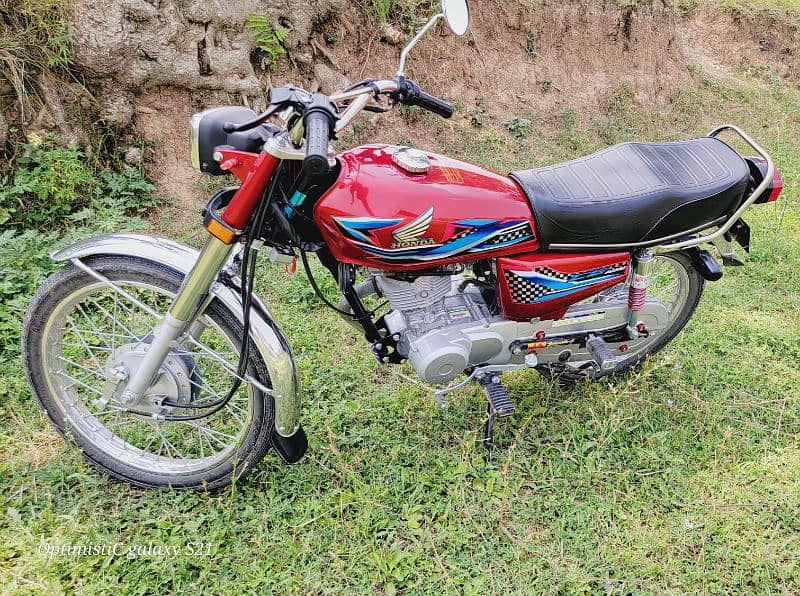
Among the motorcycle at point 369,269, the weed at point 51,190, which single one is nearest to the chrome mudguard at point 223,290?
the motorcycle at point 369,269

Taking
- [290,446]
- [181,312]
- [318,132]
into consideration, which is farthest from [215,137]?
[290,446]

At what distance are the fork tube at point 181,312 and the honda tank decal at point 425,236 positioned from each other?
44cm

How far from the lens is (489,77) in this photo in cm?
612

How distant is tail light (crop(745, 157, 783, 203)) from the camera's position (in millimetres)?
2672

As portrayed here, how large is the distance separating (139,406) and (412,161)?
1.45m

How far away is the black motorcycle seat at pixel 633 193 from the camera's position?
7.64 ft

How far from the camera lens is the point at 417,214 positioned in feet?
6.87

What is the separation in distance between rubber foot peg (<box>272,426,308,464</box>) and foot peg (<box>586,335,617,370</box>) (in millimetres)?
1326

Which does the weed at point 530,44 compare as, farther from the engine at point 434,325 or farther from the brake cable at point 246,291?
the brake cable at point 246,291

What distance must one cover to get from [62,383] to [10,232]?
155 cm

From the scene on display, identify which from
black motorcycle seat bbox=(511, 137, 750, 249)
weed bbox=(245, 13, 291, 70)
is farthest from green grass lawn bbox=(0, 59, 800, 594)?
weed bbox=(245, 13, 291, 70)

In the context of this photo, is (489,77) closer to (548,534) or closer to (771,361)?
(771,361)

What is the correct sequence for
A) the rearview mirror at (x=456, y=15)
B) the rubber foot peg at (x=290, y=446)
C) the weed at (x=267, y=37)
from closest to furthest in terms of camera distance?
the rearview mirror at (x=456, y=15) < the rubber foot peg at (x=290, y=446) < the weed at (x=267, y=37)

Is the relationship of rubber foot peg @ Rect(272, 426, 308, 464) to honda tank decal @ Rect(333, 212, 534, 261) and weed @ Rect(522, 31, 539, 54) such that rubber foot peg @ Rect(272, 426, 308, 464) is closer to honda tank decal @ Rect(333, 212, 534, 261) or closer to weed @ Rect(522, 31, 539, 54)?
honda tank decal @ Rect(333, 212, 534, 261)
